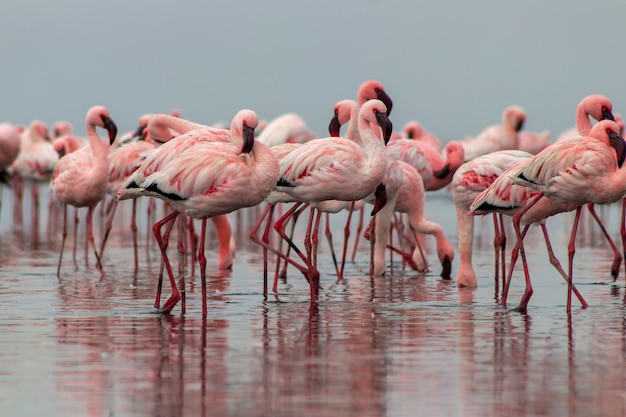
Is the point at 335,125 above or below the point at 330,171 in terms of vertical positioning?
above

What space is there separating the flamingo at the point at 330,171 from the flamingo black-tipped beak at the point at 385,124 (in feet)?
0.05

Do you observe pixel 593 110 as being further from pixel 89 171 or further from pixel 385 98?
pixel 89 171

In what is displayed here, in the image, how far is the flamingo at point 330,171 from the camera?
32.0ft

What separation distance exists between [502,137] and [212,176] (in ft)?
48.2

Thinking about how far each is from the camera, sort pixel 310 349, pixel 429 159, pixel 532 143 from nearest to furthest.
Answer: pixel 310 349 → pixel 429 159 → pixel 532 143

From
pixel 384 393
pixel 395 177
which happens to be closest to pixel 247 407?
pixel 384 393

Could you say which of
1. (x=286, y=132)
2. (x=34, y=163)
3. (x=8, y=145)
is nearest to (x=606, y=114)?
(x=286, y=132)

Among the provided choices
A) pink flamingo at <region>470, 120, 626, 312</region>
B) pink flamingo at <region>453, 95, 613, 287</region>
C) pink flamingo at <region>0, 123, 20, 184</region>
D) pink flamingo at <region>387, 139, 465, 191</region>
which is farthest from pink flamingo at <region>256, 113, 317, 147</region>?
pink flamingo at <region>470, 120, 626, 312</region>

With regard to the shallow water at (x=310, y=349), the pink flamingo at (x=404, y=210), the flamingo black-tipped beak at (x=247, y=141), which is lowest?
the shallow water at (x=310, y=349)

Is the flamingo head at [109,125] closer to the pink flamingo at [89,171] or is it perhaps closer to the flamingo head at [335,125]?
the pink flamingo at [89,171]

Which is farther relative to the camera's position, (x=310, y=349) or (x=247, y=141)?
(x=247, y=141)

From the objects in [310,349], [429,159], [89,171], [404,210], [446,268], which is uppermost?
[429,159]

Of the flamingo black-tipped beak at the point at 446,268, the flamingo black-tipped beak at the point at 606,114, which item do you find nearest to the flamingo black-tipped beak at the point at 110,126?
the flamingo black-tipped beak at the point at 446,268

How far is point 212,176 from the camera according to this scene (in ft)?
28.5
